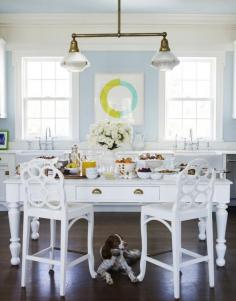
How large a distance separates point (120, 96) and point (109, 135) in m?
3.00

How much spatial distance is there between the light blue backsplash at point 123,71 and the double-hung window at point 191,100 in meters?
0.21

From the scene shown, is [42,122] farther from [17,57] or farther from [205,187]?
[205,187]

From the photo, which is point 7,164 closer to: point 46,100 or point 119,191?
point 46,100

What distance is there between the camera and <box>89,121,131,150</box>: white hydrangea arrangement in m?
4.12

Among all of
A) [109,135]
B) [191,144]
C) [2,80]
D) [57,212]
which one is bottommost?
[57,212]

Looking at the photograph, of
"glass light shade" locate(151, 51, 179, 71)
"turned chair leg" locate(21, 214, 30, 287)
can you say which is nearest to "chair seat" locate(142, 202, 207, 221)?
"turned chair leg" locate(21, 214, 30, 287)

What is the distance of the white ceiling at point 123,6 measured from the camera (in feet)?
20.4

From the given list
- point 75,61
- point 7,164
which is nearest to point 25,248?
point 75,61

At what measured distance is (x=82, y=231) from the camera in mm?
5430

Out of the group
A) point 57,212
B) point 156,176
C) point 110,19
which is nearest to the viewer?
point 57,212

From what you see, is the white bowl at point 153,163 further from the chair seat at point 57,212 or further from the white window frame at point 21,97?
the white window frame at point 21,97

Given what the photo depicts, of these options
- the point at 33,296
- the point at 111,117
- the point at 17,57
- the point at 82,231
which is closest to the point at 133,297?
the point at 33,296

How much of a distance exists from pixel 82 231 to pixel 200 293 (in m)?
2.25

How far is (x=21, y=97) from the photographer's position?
707cm
